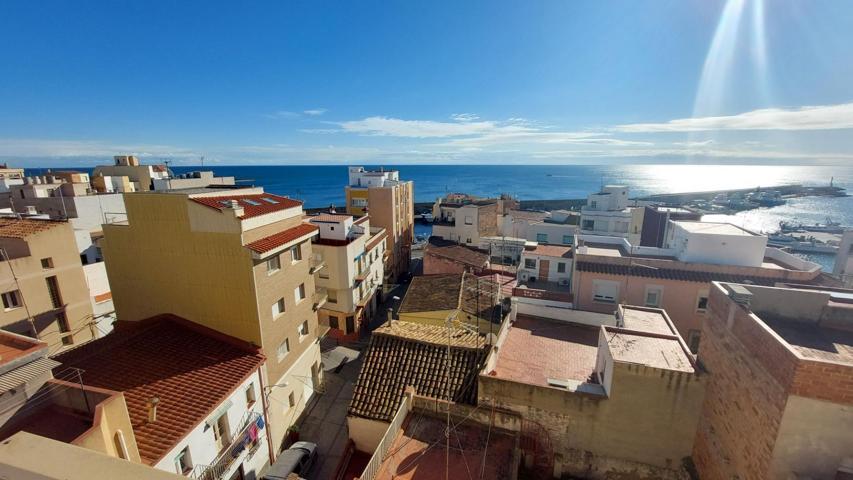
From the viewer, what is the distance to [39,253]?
1789cm

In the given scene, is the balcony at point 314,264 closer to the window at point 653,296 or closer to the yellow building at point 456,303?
the yellow building at point 456,303

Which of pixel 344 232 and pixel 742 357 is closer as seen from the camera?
pixel 742 357

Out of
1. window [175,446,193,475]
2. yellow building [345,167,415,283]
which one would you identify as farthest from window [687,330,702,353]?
yellow building [345,167,415,283]

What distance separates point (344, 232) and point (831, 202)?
189 meters

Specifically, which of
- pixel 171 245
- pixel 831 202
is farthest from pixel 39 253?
pixel 831 202

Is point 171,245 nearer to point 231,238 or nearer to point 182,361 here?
point 231,238

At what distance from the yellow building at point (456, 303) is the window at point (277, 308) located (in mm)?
8784

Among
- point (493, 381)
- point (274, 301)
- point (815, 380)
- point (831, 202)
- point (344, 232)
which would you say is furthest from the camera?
point (831, 202)

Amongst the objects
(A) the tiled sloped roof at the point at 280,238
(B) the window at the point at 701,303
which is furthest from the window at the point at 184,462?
(B) the window at the point at 701,303

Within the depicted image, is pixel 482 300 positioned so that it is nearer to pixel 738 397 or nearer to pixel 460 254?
pixel 460 254

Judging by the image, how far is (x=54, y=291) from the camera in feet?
61.2

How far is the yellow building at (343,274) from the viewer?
2831 cm

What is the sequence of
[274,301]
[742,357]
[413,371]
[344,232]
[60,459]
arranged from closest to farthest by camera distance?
[60,459] → [742,357] → [413,371] → [274,301] → [344,232]

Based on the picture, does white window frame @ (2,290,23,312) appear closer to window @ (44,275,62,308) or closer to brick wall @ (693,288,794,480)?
window @ (44,275,62,308)
